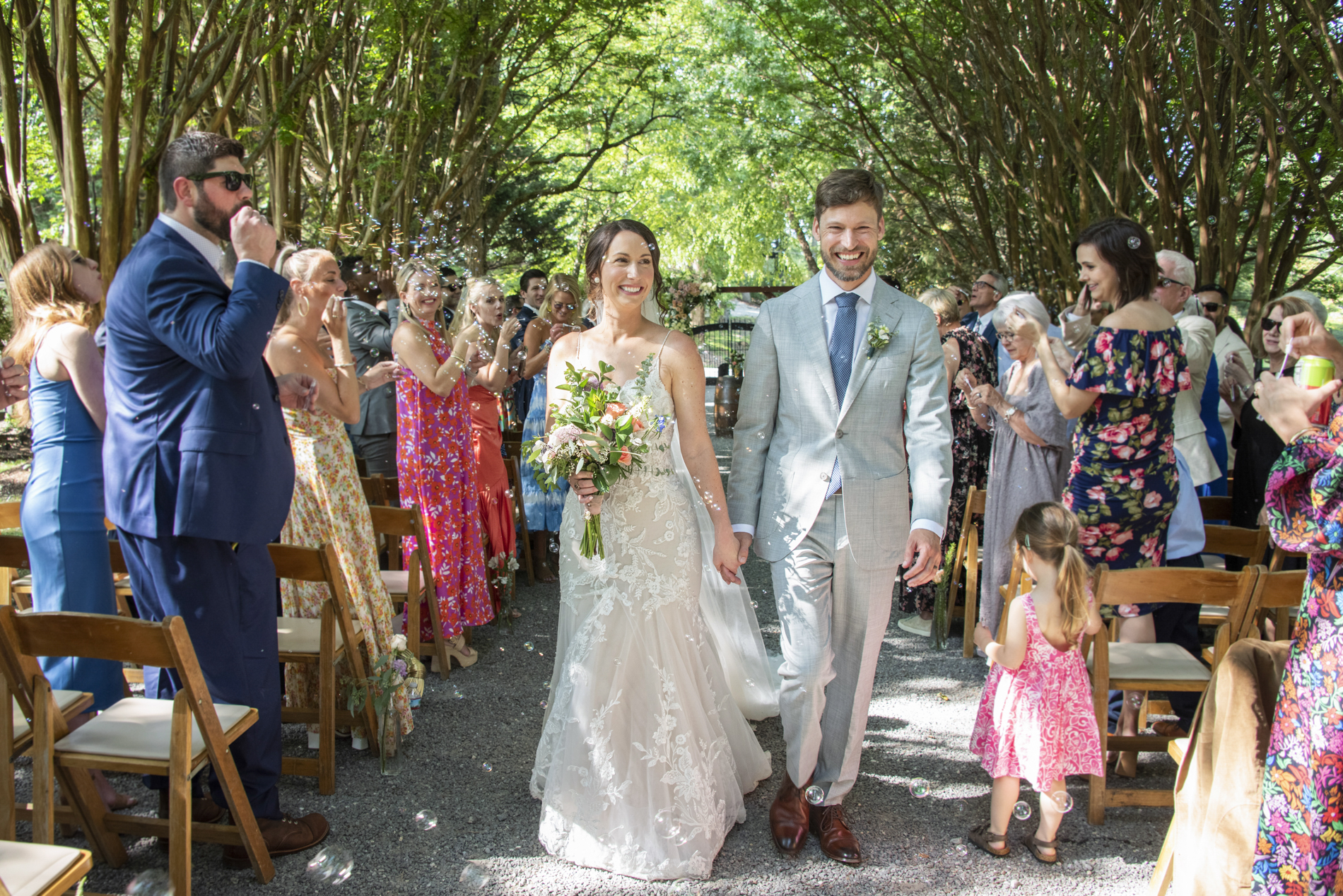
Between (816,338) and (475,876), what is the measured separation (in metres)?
2.25

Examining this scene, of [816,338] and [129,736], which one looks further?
[816,338]

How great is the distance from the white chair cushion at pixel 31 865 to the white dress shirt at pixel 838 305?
2180mm

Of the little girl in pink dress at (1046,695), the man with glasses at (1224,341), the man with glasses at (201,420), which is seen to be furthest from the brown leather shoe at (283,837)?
the man with glasses at (1224,341)

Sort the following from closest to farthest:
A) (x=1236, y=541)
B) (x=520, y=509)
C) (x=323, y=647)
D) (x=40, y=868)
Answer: (x=40, y=868) < (x=323, y=647) < (x=1236, y=541) < (x=520, y=509)

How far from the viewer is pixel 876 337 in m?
3.29

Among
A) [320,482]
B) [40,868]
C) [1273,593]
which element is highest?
[320,482]

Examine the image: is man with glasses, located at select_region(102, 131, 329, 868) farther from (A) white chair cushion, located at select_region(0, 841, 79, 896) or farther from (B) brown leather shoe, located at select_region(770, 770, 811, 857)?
(B) brown leather shoe, located at select_region(770, 770, 811, 857)

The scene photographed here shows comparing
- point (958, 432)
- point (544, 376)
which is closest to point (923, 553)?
point (958, 432)

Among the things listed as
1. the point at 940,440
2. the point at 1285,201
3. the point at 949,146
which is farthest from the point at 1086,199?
the point at 940,440

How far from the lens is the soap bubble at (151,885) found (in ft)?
9.65

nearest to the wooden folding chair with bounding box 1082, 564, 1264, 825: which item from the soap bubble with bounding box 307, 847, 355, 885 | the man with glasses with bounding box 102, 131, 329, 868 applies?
the soap bubble with bounding box 307, 847, 355, 885

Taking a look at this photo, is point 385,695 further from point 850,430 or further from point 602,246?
point 850,430

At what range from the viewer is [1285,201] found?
1175cm

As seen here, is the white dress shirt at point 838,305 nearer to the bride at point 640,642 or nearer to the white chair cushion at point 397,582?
the bride at point 640,642
